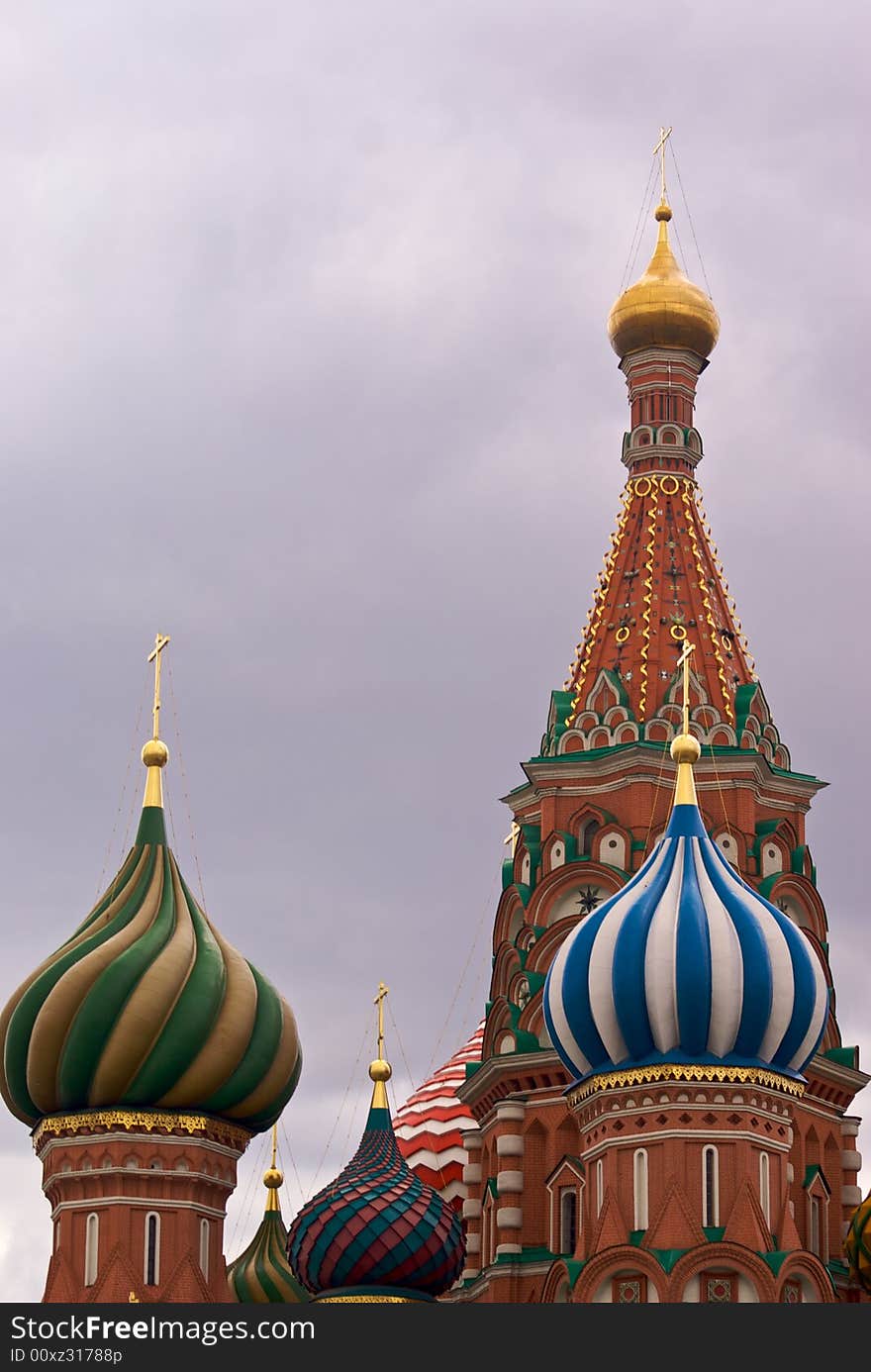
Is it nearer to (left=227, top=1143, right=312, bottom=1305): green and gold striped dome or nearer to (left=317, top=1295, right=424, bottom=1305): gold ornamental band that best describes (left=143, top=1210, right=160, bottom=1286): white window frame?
(left=317, top=1295, right=424, bottom=1305): gold ornamental band

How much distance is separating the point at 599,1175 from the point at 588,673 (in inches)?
317

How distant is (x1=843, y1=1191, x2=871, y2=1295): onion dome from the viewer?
118 ft

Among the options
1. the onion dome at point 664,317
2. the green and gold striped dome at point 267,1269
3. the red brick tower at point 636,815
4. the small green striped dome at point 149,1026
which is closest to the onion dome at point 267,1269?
the green and gold striped dome at point 267,1269

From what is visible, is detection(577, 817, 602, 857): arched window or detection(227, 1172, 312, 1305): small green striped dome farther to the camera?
→ detection(227, 1172, 312, 1305): small green striped dome

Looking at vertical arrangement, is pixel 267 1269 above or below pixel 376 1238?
above

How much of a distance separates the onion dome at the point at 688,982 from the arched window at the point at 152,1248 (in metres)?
4.76

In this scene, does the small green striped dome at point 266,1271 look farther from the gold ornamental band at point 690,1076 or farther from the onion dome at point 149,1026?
the gold ornamental band at point 690,1076

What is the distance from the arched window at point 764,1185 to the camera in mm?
32969

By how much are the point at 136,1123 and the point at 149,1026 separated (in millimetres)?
1010

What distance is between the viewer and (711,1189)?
32.8m

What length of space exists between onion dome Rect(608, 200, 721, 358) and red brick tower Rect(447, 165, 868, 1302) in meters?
0.02

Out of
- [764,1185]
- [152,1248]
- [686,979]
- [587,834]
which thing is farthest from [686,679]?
[152,1248]

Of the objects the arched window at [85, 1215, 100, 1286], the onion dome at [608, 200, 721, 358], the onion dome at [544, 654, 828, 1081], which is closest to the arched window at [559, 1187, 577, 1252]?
the onion dome at [544, 654, 828, 1081]

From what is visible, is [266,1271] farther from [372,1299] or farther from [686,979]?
[686,979]
